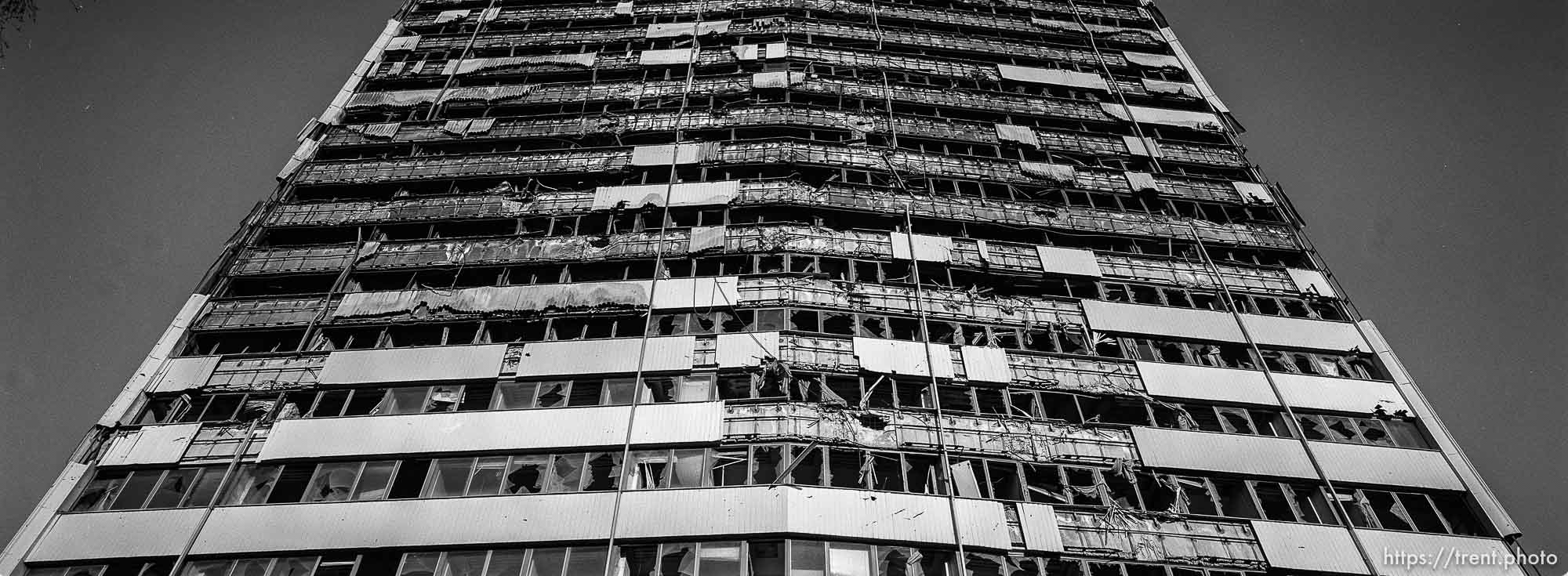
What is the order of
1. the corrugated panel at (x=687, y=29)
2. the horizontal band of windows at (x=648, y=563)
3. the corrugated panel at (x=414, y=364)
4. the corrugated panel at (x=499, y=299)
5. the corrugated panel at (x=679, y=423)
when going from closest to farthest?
the horizontal band of windows at (x=648, y=563) → the corrugated panel at (x=679, y=423) → the corrugated panel at (x=414, y=364) → the corrugated panel at (x=499, y=299) → the corrugated panel at (x=687, y=29)

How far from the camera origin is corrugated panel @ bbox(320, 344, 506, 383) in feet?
79.3

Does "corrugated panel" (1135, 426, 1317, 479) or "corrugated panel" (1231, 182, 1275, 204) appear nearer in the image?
"corrugated panel" (1135, 426, 1317, 479)

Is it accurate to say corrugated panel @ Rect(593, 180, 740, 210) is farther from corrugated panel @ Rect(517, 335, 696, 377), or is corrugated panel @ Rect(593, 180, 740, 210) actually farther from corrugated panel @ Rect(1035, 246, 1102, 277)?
corrugated panel @ Rect(1035, 246, 1102, 277)

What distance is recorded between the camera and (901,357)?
80.0 feet

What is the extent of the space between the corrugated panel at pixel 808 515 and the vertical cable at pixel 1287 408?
340 inches

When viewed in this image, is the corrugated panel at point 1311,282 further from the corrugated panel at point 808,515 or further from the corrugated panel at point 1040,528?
the corrugated panel at point 808,515

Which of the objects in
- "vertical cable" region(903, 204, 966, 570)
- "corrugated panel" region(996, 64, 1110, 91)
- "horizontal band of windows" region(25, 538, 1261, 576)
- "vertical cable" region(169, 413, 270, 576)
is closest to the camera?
"horizontal band of windows" region(25, 538, 1261, 576)

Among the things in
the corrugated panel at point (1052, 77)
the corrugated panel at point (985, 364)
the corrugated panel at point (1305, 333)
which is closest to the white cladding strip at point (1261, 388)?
the corrugated panel at point (1305, 333)

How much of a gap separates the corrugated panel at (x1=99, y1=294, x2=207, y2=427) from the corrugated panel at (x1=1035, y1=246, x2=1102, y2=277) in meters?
25.9

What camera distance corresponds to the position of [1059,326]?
2636cm

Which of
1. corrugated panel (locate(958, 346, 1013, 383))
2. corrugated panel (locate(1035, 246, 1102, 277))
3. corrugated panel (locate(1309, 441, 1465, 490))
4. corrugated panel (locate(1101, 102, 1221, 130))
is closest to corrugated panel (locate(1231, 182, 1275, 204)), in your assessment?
corrugated panel (locate(1101, 102, 1221, 130))

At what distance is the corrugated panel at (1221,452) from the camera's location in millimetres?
22828

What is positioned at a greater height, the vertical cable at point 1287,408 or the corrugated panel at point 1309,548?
the vertical cable at point 1287,408

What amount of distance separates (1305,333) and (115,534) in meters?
32.4
